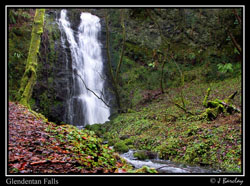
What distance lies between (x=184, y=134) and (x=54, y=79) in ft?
38.2

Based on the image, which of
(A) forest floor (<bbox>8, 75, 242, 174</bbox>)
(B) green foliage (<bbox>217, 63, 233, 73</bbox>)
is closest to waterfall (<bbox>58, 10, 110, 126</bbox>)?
(A) forest floor (<bbox>8, 75, 242, 174</bbox>)

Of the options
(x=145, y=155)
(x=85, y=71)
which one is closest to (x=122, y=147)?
(x=145, y=155)

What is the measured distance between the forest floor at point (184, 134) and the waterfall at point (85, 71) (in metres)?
3.27

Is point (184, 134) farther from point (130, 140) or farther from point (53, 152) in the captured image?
point (53, 152)

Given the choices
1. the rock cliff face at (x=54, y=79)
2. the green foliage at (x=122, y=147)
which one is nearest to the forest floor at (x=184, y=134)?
the green foliage at (x=122, y=147)

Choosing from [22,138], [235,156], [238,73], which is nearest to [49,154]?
[22,138]

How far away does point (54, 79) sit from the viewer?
1543cm

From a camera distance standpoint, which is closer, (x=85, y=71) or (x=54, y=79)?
(x=54, y=79)

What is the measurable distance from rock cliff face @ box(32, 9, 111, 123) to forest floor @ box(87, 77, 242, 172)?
3.94 metres

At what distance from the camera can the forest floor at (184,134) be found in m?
5.80

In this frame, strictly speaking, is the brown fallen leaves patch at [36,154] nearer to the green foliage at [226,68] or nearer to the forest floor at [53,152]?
the forest floor at [53,152]

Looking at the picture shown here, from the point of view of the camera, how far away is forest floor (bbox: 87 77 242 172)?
580 centimetres

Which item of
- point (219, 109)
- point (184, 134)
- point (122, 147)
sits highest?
point (219, 109)

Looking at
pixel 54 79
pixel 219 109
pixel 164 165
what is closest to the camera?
pixel 164 165
